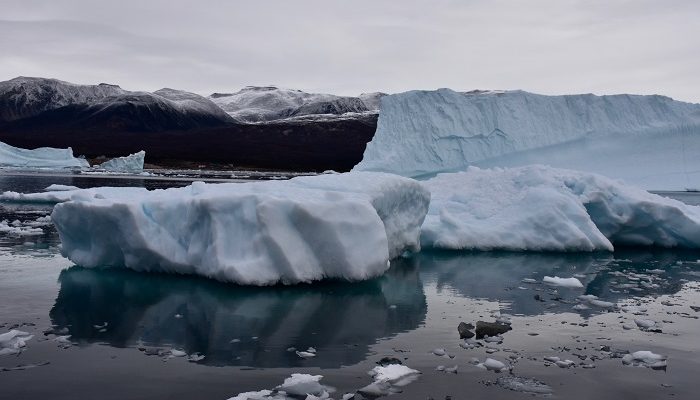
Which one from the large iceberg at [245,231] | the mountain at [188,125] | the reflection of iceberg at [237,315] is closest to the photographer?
the reflection of iceberg at [237,315]

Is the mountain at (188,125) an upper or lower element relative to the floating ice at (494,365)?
upper

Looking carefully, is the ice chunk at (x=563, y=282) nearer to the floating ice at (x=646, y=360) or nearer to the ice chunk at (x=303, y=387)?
the floating ice at (x=646, y=360)

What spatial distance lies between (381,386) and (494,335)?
2.14 m

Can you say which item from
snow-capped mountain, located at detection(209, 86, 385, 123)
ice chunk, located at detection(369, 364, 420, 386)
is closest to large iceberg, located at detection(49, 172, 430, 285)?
ice chunk, located at detection(369, 364, 420, 386)

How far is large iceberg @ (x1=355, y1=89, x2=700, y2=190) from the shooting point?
24344mm

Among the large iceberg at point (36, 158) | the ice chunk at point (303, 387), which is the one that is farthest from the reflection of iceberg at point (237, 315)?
the large iceberg at point (36, 158)

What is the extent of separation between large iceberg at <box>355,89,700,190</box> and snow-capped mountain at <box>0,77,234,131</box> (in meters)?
104

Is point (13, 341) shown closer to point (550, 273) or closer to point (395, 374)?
point (395, 374)

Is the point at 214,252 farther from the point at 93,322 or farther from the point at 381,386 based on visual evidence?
the point at 381,386

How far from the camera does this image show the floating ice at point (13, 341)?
19.0 ft

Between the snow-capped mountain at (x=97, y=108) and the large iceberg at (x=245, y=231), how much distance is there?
116 meters

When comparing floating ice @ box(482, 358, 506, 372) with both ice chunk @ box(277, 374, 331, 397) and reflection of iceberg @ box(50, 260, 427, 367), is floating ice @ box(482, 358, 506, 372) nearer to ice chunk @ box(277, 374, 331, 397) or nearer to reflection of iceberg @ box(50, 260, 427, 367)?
reflection of iceberg @ box(50, 260, 427, 367)

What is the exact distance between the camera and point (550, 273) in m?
Result: 11.2

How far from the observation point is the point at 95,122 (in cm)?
12150
